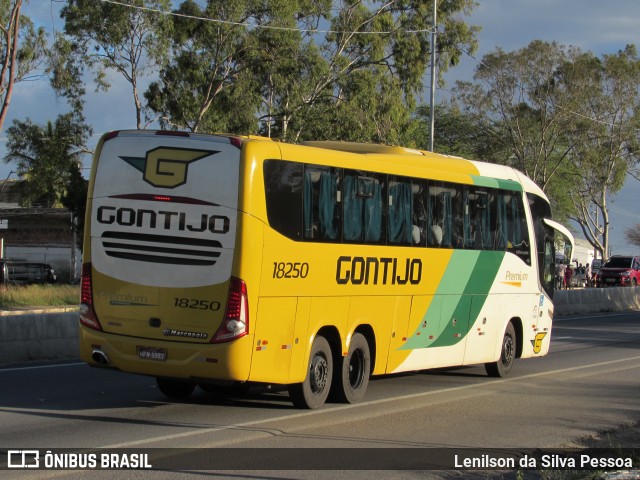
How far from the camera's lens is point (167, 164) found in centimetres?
1103

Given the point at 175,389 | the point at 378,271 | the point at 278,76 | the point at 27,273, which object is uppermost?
the point at 278,76

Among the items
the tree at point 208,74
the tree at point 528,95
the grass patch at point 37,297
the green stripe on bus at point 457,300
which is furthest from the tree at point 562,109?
the green stripe on bus at point 457,300

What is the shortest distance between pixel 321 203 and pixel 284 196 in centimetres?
78

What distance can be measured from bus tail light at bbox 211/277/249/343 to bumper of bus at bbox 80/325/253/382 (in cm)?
7

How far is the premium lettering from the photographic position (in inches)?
424

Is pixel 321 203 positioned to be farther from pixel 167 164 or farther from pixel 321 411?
pixel 321 411

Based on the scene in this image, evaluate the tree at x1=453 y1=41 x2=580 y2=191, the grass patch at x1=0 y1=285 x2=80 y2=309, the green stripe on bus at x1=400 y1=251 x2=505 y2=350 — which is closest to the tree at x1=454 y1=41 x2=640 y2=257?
the tree at x1=453 y1=41 x2=580 y2=191

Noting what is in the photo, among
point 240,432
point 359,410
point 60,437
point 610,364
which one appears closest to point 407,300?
point 359,410

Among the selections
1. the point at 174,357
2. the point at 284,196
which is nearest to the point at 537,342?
the point at 284,196

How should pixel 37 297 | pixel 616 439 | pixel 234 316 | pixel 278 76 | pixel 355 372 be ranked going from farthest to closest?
pixel 278 76, pixel 37 297, pixel 355 372, pixel 616 439, pixel 234 316

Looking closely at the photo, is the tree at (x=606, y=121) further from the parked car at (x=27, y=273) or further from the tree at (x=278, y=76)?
the parked car at (x=27, y=273)

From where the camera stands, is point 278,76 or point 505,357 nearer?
point 505,357

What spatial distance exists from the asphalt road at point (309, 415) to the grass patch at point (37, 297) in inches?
664

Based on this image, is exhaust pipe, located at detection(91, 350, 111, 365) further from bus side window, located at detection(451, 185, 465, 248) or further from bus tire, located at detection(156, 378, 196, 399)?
bus side window, located at detection(451, 185, 465, 248)
